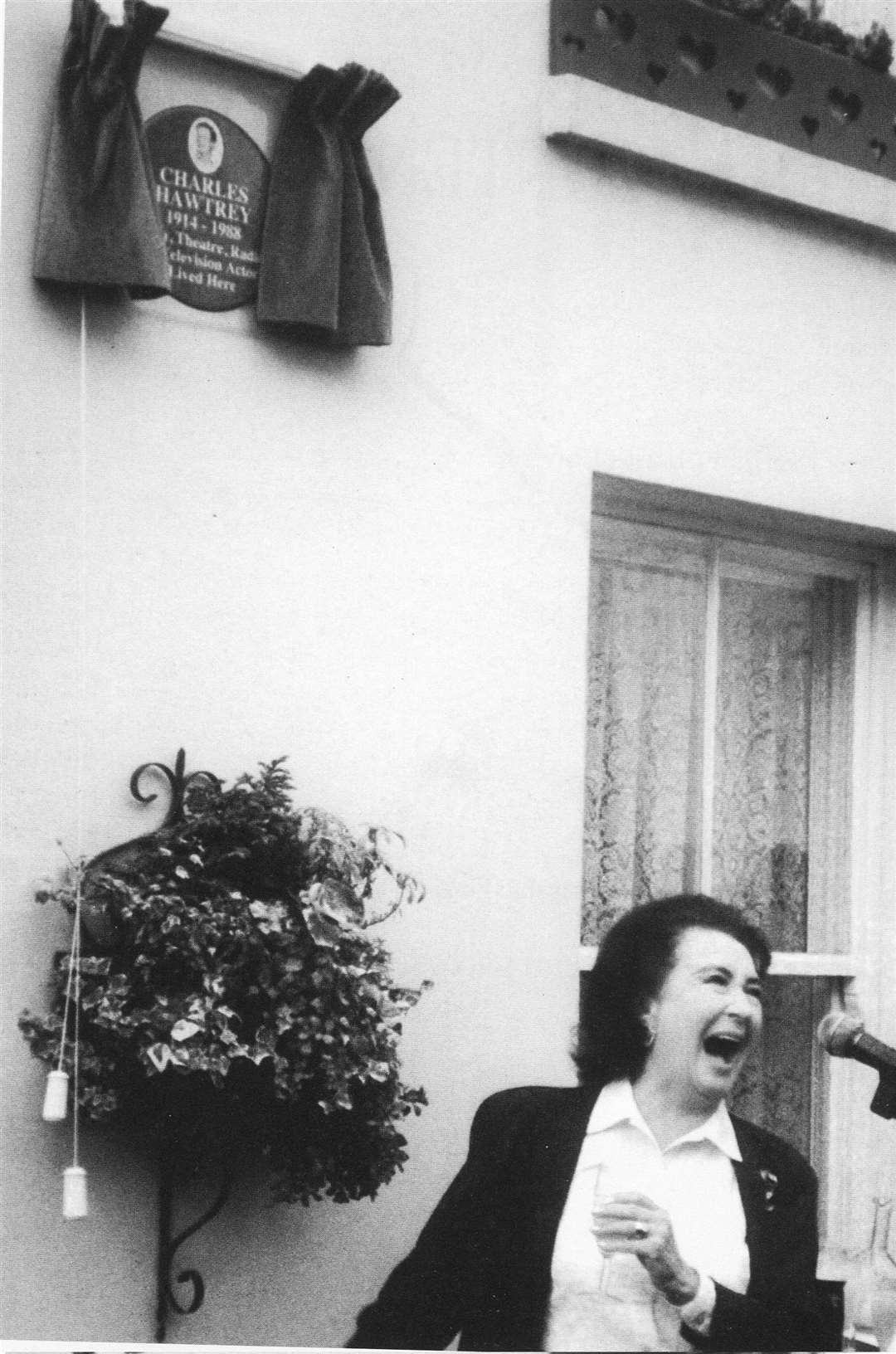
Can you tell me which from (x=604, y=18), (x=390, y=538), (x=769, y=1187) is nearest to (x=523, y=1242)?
(x=769, y=1187)

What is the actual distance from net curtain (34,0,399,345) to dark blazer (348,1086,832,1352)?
1.41 m

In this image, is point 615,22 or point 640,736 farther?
point 640,736

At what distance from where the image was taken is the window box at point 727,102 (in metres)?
3.86

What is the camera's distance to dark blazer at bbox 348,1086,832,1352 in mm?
2961

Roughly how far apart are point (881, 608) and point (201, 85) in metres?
2.07

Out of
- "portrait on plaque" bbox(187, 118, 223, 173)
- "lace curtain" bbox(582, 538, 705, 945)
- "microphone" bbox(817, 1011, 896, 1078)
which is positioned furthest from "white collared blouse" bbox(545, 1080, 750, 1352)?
"portrait on plaque" bbox(187, 118, 223, 173)

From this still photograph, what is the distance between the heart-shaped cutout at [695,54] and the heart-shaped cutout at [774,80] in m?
0.15

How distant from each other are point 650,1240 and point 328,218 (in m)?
1.80

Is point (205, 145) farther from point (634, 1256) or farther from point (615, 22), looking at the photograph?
point (634, 1256)

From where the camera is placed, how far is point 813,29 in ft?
14.0

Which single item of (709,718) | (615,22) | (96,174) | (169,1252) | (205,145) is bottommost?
(169,1252)

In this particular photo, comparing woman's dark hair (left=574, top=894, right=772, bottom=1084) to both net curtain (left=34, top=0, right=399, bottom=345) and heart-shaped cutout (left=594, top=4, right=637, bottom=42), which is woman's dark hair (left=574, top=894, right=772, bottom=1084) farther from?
heart-shaped cutout (left=594, top=4, right=637, bottom=42)

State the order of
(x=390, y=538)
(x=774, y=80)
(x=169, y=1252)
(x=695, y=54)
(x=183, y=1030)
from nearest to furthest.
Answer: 1. (x=183, y=1030)
2. (x=169, y=1252)
3. (x=390, y=538)
4. (x=695, y=54)
5. (x=774, y=80)

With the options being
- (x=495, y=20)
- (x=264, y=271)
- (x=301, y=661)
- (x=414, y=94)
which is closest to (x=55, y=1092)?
(x=301, y=661)
